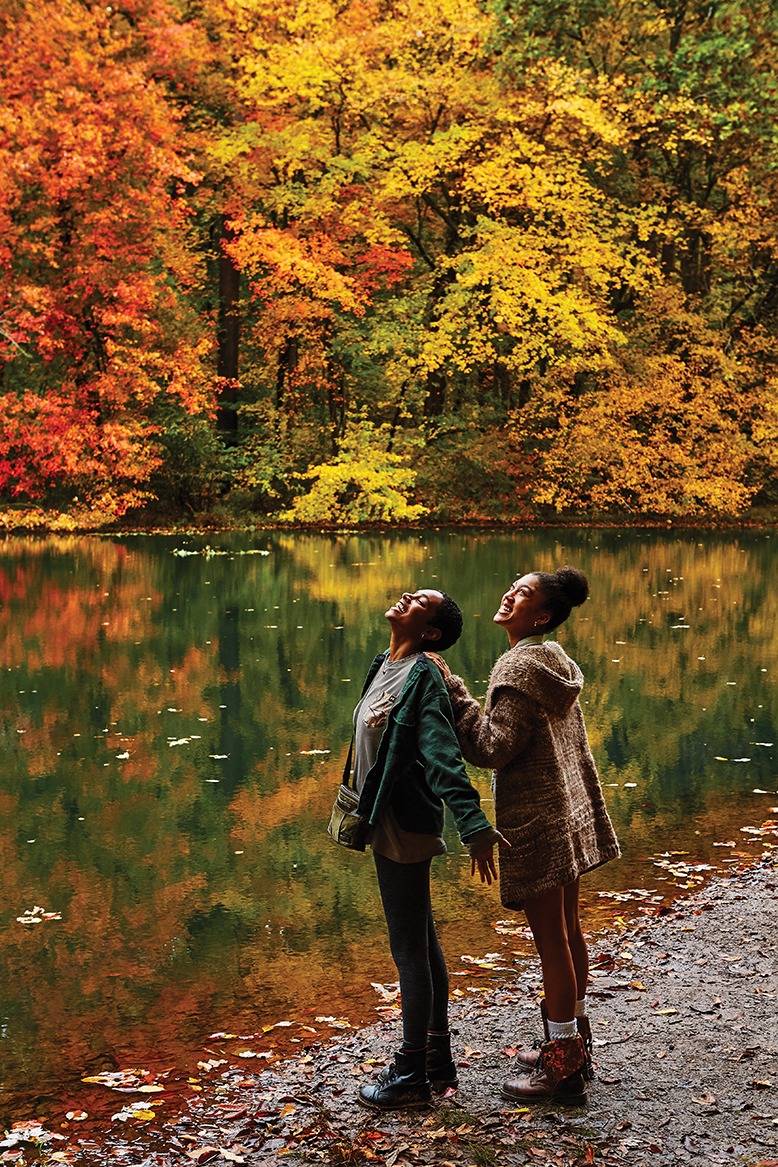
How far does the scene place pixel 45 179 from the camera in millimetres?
24812

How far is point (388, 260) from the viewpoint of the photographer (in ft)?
96.4

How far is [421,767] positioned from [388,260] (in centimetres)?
2661

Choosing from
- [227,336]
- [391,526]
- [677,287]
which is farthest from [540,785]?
[677,287]

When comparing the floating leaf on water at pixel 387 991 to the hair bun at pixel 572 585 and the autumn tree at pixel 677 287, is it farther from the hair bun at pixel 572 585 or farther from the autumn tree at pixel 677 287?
the autumn tree at pixel 677 287

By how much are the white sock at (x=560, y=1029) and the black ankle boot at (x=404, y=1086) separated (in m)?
0.39

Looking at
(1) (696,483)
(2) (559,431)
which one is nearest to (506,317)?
(2) (559,431)

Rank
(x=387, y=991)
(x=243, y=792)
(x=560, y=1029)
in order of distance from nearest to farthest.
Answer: (x=560, y=1029)
(x=387, y=991)
(x=243, y=792)

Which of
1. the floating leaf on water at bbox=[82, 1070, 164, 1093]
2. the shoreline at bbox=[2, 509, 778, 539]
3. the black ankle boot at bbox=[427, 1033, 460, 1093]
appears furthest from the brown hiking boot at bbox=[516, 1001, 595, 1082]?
the shoreline at bbox=[2, 509, 778, 539]

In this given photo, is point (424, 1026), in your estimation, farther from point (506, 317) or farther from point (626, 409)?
point (626, 409)

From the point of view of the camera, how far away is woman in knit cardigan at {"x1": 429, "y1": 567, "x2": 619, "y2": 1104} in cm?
395

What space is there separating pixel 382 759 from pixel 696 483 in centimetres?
2749

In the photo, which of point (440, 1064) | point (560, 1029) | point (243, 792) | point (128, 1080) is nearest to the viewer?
point (560, 1029)

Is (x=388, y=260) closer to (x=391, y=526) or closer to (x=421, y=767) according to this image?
(x=391, y=526)

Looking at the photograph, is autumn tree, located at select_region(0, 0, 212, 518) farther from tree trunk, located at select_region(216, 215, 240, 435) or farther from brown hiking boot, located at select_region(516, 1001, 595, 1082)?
brown hiking boot, located at select_region(516, 1001, 595, 1082)
